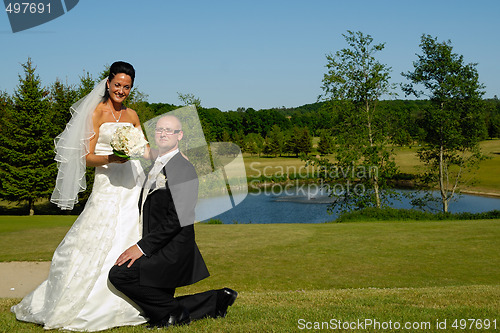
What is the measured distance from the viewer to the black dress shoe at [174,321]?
5.00m

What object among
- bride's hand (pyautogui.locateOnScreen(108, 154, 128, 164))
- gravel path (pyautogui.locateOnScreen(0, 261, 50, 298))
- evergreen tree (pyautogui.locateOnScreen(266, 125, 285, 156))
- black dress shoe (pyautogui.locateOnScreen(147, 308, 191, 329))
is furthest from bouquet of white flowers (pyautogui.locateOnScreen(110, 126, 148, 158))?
evergreen tree (pyautogui.locateOnScreen(266, 125, 285, 156))

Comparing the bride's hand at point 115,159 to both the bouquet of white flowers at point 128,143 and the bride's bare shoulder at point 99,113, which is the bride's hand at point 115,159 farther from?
the bride's bare shoulder at point 99,113

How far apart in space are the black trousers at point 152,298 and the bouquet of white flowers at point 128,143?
Answer: 1.21 meters

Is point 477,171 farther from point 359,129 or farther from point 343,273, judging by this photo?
point 343,273

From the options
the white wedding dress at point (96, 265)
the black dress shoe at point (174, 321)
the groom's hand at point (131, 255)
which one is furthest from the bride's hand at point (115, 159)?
the black dress shoe at point (174, 321)

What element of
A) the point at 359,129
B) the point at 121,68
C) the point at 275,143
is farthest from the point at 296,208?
the point at 275,143

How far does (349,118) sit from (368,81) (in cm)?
313

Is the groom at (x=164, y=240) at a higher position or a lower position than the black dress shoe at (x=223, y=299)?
higher

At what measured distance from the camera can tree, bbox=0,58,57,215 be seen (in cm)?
3114

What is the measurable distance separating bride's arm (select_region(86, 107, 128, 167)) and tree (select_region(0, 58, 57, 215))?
2880 cm

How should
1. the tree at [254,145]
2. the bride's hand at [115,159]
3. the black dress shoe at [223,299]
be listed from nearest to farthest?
the bride's hand at [115,159]
the black dress shoe at [223,299]
the tree at [254,145]

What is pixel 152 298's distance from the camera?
16.0ft

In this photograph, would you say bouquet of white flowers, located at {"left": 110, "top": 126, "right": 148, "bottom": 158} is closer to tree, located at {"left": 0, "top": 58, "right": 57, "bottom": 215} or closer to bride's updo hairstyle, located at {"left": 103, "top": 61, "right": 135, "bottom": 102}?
bride's updo hairstyle, located at {"left": 103, "top": 61, "right": 135, "bottom": 102}

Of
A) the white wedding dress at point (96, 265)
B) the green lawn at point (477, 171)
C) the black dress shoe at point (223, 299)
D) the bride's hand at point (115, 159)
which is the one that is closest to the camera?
the white wedding dress at point (96, 265)
